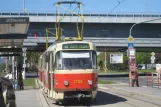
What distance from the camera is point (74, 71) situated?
17.0 meters

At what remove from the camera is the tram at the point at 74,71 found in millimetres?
17078

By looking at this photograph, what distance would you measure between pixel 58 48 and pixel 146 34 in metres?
47.9

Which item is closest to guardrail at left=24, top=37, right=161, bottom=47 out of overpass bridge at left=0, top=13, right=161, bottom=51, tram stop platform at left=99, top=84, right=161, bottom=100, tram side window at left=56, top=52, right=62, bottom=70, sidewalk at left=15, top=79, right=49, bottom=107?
overpass bridge at left=0, top=13, right=161, bottom=51

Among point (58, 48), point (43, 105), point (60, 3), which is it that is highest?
point (60, 3)

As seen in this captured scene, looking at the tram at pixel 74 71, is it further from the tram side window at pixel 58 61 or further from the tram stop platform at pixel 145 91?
the tram stop platform at pixel 145 91

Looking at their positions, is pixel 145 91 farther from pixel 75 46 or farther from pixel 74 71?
pixel 74 71

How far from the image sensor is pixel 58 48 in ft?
57.9

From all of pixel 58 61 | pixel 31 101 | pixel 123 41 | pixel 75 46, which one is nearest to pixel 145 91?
pixel 31 101

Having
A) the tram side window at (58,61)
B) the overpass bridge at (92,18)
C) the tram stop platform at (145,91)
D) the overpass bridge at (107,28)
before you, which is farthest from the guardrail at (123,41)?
the tram side window at (58,61)

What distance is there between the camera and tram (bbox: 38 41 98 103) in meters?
17.1

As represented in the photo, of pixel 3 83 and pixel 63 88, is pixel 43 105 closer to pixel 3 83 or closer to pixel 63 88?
pixel 63 88

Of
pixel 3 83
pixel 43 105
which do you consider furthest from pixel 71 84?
pixel 3 83

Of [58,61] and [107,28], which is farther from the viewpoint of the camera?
[107,28]

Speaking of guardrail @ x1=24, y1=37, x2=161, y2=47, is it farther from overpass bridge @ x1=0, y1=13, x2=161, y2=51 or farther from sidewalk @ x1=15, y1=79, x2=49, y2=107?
sidewalk @ x1=15, y1=79, x2=49, y2=107
